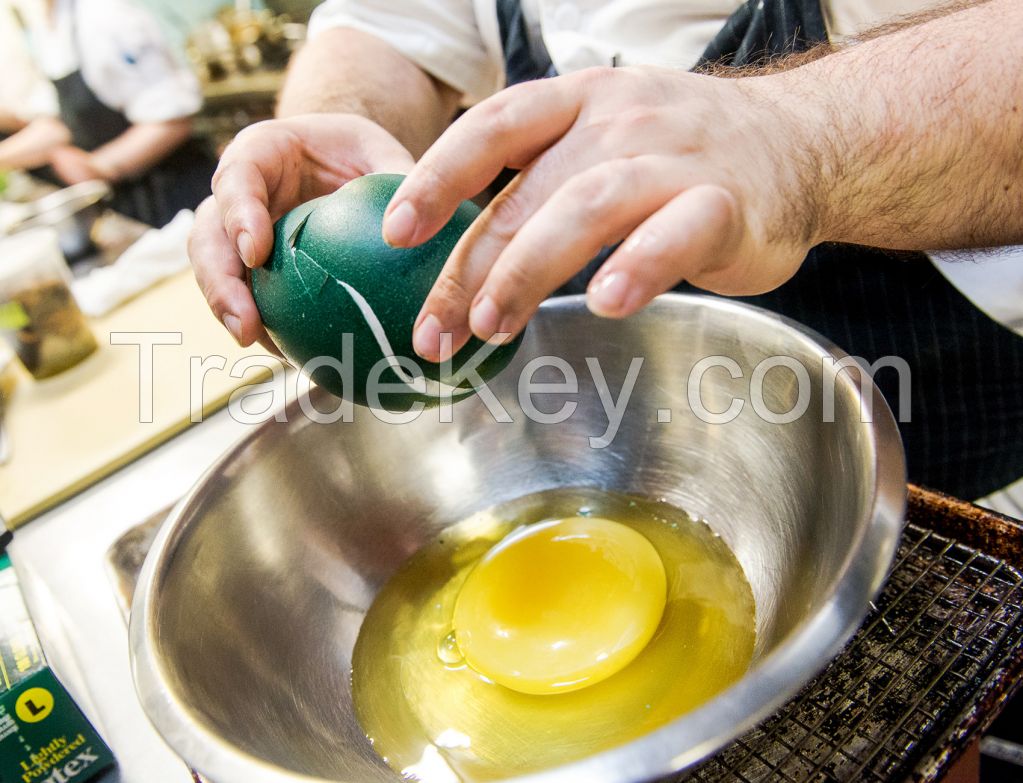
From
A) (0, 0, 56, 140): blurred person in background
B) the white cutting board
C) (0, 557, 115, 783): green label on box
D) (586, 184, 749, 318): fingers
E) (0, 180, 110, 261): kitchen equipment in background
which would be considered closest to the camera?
(586, 184, 749, 318): fingers

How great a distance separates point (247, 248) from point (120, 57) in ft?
10.2

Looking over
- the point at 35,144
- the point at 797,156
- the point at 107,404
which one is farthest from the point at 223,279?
the point at 35,144

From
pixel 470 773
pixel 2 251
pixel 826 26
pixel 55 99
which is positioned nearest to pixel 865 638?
pixel 470 773

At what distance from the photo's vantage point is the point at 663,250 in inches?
22.6

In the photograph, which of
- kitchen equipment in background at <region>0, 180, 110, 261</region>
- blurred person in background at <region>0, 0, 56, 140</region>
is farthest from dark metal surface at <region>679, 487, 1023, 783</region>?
blurred person in background at <region>0, 0, 56, 140</region>

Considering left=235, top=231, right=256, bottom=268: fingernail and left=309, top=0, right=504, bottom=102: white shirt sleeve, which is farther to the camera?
left=309, top=0, right=504, bottom=102: white shirt sleeve

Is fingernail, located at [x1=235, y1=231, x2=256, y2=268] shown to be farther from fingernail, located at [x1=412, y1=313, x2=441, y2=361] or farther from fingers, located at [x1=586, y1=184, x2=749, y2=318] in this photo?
fingers, located at [x1=586, y1=184, x2=749, y2=318]

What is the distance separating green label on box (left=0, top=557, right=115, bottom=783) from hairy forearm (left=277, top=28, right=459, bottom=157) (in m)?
0.92

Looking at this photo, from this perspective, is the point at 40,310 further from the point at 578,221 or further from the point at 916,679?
the point at 916,679

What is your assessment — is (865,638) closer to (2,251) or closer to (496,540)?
(496,540)

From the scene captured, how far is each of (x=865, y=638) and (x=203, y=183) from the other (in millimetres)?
3536

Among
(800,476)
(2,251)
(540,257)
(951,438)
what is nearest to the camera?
(540,257)

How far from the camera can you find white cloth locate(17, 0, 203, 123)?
328cm

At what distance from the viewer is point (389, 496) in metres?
1.06
